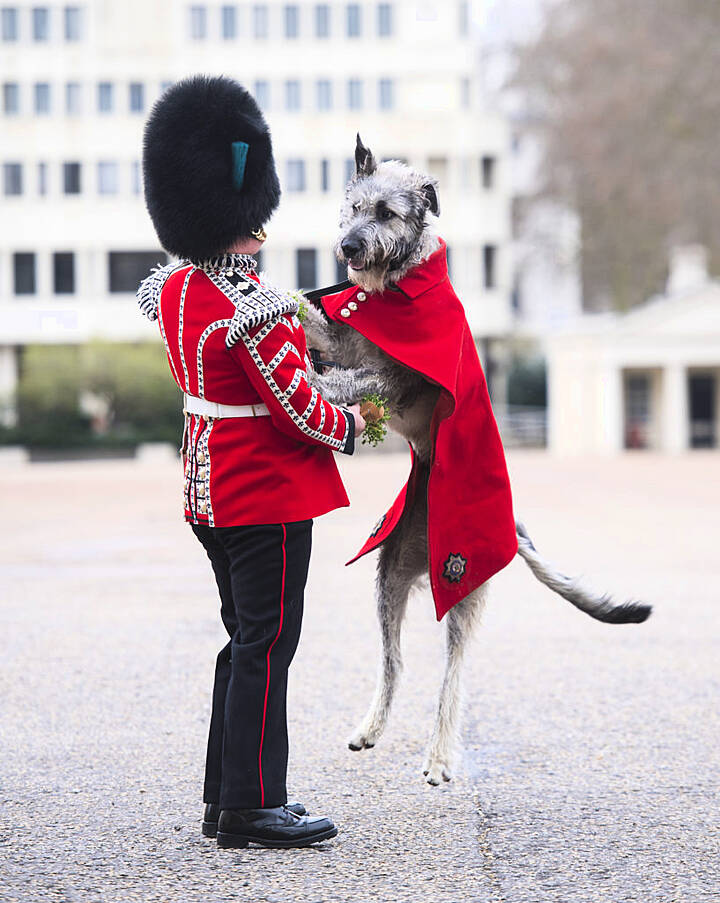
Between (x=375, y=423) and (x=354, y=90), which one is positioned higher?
(x=354, y=90)

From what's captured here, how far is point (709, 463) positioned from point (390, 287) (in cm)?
3792

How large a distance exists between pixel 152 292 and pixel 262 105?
208 feet

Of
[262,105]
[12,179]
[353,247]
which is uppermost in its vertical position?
[262,105]

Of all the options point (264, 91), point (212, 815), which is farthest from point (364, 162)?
point (264, 91)

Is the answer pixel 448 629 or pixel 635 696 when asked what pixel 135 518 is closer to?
pixel 635 696

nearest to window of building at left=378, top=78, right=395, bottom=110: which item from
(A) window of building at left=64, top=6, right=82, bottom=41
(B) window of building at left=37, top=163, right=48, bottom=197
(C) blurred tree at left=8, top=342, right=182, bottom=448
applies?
(A) window of building at left=64, top=6, right=82, bottom=41

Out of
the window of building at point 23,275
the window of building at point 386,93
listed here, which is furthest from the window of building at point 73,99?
the window of building at point 386,93

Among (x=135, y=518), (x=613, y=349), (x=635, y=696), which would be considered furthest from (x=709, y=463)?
(x=635, y=696)

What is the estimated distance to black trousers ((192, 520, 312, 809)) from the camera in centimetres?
480

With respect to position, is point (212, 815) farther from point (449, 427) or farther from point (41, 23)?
point (41, 23)

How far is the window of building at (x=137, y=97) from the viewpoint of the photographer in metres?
67.1

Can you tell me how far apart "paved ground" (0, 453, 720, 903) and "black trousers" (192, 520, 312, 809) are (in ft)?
0.81

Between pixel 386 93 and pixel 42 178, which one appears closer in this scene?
pixel 42 178

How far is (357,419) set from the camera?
16.3ft
